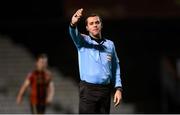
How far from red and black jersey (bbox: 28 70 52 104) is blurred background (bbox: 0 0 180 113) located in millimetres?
4828

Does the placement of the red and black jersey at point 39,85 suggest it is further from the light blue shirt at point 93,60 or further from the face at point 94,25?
Answer: the face at point 94,25

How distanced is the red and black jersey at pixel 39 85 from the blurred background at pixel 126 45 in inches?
190

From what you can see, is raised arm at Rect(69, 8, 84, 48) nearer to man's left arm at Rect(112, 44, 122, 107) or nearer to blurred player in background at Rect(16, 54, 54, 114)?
man's left arm at Rect(112, 44, 122, 107)

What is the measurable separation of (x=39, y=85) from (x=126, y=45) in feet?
21.3

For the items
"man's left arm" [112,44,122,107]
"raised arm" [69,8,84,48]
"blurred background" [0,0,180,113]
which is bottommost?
"man's left arm" [112,44,122,107]

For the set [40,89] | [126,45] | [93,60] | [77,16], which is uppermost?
[126,45]

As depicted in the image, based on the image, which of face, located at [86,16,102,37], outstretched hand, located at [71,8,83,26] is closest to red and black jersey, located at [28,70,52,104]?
face, located at [86,16,102,37]

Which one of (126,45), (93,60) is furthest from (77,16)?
(126,45)

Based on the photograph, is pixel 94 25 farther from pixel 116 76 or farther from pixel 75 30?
pixel 116 76

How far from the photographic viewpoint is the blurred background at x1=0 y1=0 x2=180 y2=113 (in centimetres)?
2009

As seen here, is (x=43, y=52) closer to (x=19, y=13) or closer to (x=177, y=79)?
(x=19, y=13)

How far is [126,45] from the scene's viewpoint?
20.9 metres

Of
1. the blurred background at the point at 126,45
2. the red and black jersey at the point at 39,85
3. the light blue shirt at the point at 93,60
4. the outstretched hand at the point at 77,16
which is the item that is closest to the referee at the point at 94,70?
the light blue shirt at the point at 93,60

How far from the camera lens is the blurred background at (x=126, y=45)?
20094mm
